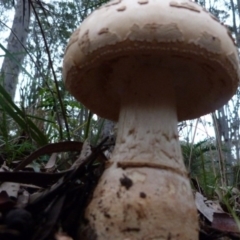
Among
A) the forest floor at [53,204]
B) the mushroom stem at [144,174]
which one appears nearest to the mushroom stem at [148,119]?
the mushroom stem at [144,174]

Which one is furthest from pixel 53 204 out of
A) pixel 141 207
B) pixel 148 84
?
pixel 148 84

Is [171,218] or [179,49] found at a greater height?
[179,49]

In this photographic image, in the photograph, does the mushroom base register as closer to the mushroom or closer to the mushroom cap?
the mushroom

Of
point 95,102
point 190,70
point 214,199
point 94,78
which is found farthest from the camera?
point 214,199

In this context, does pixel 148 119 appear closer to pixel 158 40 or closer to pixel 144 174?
pixel 144 174

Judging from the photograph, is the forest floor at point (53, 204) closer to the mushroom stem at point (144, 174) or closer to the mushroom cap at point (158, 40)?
the mushroom stem at point (144, 174)

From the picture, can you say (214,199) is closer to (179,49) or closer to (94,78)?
(94,78)

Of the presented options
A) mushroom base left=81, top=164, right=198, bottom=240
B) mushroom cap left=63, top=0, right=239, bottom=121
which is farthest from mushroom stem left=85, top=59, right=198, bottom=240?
mushroom cap left=63, top=0, right=239, bottom=121

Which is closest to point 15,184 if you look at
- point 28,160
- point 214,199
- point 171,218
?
point 28,160
